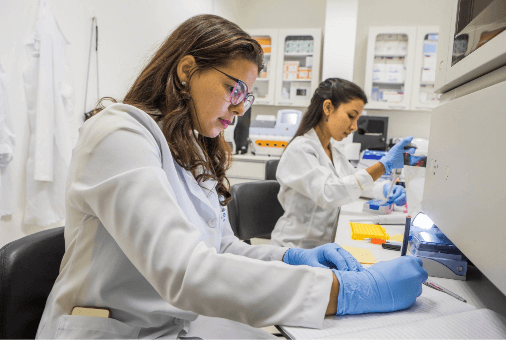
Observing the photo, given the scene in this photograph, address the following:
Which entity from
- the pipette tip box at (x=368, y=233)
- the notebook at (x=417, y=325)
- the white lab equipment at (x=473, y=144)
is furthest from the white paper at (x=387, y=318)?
the pipette tip box at (x=368, y=233)

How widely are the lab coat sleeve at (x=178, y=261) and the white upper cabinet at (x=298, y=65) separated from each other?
13.8 feet

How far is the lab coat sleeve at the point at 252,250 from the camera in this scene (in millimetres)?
1046

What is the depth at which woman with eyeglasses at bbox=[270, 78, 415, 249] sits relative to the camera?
1.62m

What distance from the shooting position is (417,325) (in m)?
0.63

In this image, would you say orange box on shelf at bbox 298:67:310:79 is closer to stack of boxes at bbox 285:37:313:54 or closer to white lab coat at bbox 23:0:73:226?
stack of boxes at bbox 285:37:313:54

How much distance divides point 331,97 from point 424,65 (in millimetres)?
3156

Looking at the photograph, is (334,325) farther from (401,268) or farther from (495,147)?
(495,147)

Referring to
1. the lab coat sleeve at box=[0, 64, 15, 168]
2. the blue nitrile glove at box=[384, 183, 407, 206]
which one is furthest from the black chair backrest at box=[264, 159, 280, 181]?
the lab coat sleeve at box=[0, 64, 15, 168]

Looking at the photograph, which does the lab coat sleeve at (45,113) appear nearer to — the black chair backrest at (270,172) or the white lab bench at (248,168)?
the black chair backrest at (270,172)

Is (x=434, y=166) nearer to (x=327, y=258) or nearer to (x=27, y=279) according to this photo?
(x=327, y=258)

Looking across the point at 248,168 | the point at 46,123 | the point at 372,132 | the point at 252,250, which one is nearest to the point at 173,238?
the point at 252,250

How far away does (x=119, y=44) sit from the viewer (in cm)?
282

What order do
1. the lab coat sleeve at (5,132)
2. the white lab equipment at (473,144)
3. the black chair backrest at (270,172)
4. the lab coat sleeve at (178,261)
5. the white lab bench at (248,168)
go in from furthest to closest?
the white lab bench at (248,168) → the black chair backrest at (270,172) → the lab coat sleeve at (5,132) → the lab coat sleeve at (178,261) → the white lab equipment at (473,144)

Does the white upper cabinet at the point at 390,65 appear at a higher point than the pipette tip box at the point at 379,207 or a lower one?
higher
